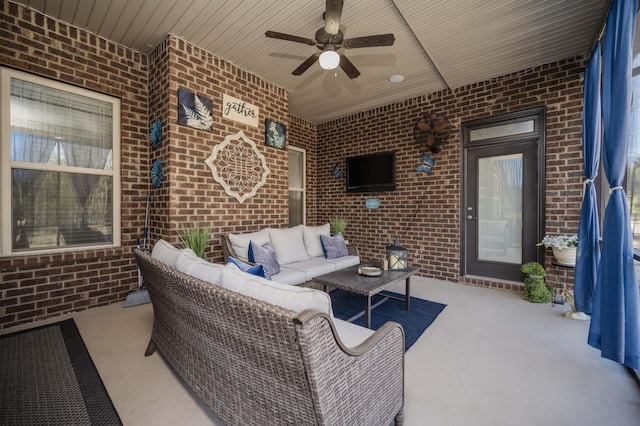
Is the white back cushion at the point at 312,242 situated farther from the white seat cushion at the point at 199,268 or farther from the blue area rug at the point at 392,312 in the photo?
the white seat cushion at the point at 199,268

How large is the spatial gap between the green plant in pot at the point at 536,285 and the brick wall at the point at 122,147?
4877 millimetres

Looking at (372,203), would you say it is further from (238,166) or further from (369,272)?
(238,166)

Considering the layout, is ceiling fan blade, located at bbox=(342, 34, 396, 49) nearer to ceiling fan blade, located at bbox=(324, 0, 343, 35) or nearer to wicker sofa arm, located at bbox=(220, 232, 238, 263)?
ceiling fan blade, located at bbox=(324, 0, 343, 35)

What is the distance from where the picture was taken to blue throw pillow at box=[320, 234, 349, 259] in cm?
364

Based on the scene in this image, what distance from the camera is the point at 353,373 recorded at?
105 centimetres

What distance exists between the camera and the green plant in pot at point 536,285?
3.18m

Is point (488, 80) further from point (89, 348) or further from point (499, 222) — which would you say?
point (89, 348)

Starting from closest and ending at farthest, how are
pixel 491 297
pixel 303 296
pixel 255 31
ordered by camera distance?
pixel 303 296 → pixel 255 31 → pixel 491 297

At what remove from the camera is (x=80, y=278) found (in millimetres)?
2840

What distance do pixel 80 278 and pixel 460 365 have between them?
12.3ft

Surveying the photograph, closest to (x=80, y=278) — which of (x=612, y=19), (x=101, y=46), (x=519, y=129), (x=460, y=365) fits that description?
(x=101, y=46)

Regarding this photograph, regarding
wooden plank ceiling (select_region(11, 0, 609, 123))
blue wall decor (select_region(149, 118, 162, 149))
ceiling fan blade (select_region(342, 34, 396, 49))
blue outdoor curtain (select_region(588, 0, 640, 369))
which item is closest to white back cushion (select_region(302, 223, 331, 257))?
blue wall decor (select_region(149, 118, 162, 149))

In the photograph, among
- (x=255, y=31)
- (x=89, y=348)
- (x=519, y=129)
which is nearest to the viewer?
(x=89, y=348)

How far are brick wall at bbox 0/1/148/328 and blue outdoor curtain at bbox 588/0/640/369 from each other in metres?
4.44
